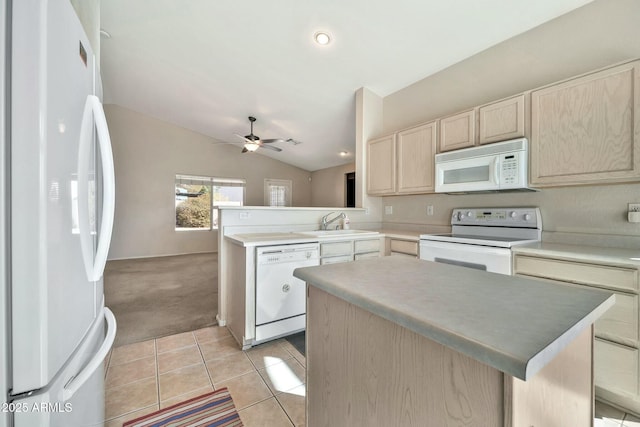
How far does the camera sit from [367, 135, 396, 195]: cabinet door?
125 inches

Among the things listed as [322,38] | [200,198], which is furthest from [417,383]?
[200,198]

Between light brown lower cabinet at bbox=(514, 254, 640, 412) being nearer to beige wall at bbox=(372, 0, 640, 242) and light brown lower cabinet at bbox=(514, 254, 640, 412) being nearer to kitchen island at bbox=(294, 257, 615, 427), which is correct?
beige wall at bbox=(372, 0, 640, 242)

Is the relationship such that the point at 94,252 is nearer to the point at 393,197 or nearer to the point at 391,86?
the point at 393,197

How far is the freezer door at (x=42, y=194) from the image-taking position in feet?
1.62

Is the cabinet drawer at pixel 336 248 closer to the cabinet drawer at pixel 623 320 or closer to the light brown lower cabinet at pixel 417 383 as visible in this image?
the light brown lower cabinet at pixel 417 383

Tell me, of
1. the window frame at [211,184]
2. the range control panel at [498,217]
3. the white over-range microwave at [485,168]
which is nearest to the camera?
the white over-range microwave at [485,168]

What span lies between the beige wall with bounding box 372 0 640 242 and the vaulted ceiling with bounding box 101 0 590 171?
0.43 feet

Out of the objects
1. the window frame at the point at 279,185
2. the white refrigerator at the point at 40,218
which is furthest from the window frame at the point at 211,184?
the white refrigerator at the point at 40,218

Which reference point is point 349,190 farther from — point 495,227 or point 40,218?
point 40,218

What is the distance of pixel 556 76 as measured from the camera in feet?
7.06

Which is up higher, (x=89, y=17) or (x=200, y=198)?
(x=89, y=17)

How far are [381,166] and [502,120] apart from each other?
1391mm

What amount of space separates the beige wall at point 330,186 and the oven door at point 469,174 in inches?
167

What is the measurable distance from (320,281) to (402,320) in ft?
1.10
